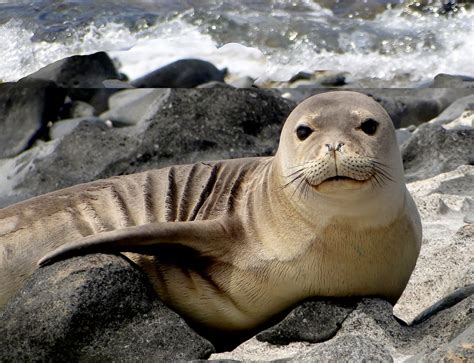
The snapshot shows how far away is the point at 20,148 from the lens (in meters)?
9.82

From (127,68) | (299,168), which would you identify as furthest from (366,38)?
(299,168)

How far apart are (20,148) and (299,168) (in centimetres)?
491

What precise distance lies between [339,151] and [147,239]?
1064 millimetres

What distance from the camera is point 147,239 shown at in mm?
5543

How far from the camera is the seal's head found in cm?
510

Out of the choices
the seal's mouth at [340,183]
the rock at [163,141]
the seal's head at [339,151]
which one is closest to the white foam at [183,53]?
the seal's head at [339,151]

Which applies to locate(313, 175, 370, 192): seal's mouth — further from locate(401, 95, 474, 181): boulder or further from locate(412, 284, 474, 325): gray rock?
locate(401, 95, 474, 181): boulder

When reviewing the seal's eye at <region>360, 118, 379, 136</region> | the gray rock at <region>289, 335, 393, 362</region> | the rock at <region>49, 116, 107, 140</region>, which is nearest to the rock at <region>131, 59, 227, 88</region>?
the seal's eye at <region>360, 118, 379, 136</region>

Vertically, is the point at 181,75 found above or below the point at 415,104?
above

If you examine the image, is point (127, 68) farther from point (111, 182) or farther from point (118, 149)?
point (118, 149)

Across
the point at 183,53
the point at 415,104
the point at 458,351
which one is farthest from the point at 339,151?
the point at 415,104

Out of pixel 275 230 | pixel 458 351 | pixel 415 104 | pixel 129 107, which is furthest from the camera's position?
pixel 415 104

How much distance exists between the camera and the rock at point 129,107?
9.22 metres

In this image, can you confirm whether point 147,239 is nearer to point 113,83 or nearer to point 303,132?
point 303,132
